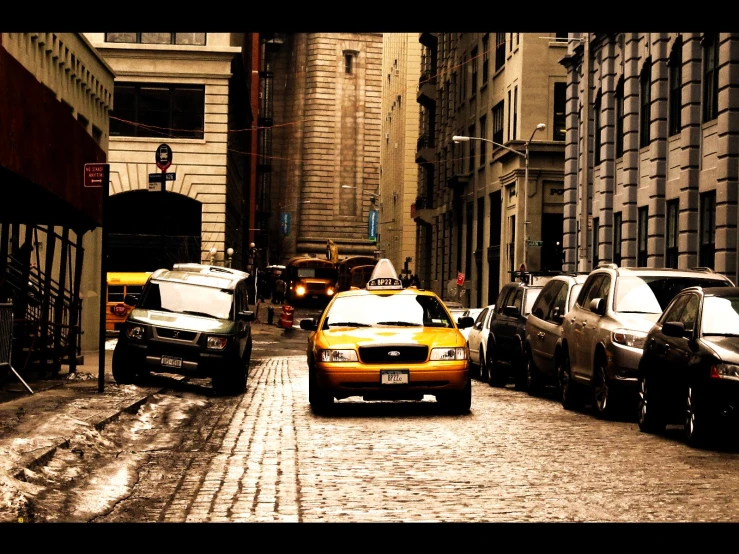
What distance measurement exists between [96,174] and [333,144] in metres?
113

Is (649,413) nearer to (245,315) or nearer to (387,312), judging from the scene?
(387,312)

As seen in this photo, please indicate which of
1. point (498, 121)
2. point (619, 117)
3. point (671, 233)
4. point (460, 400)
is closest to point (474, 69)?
point (498, 121)

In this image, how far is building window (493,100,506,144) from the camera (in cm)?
6338

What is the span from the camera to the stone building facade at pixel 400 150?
99.8 meters

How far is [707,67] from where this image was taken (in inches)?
1363

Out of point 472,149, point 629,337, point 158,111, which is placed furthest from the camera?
point 472,149

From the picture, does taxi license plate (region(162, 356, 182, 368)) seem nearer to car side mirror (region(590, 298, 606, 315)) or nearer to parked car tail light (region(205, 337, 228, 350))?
parked car tail light (region(205, 337, 228, 350))

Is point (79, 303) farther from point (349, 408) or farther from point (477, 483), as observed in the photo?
point (477, 483)

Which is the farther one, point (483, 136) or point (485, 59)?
point (483, 136)

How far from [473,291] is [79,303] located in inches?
1733

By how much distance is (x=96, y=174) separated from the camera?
19062 mm

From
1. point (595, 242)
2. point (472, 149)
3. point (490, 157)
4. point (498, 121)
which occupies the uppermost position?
point (498, 121)

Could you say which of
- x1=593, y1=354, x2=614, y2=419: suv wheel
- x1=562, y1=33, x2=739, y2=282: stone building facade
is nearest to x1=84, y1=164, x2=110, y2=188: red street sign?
x1=593, y1=354, x2=614, y2=419: suv wheel
